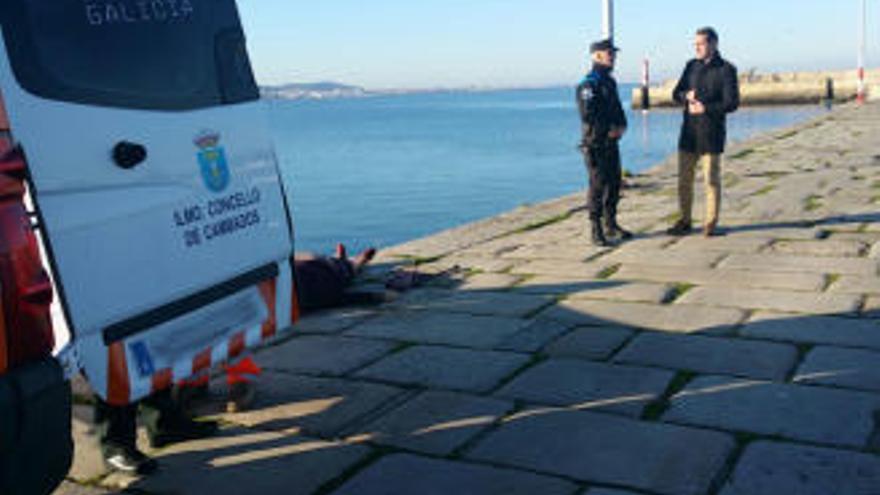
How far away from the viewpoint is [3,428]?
89.9 inches

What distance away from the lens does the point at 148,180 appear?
120 inches

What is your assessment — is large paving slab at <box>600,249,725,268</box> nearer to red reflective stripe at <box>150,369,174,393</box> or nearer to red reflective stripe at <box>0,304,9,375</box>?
red reflective stripe at <box>150,369,174,393</box>

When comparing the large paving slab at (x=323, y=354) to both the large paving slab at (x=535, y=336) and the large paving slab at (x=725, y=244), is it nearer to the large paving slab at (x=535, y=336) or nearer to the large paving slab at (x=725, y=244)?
the large paving slab at (x=535, y=336)

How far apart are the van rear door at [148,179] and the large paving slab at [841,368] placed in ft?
7.98

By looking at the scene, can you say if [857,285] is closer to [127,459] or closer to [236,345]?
[236,345]

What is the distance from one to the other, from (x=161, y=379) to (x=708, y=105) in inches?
215

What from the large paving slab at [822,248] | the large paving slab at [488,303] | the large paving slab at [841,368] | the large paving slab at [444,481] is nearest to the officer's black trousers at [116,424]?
the large paving slab at [444,481]

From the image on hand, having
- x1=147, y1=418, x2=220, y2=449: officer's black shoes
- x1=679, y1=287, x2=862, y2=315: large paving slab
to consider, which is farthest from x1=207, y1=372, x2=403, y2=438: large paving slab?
x1=679, y1=287, x2=862, y2=315: large paving slab

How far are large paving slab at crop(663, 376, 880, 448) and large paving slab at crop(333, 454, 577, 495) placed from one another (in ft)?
2.63

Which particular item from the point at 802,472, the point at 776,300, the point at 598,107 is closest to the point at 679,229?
the point at 598,107

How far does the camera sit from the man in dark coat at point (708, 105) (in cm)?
721

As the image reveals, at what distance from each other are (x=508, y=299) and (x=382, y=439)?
2363mm

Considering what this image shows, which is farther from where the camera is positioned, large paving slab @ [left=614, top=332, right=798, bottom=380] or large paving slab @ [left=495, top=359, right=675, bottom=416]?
large paving slab @ [left=614, top=332, right=798, bottom=380]

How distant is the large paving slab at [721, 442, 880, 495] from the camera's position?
3.00 metres
